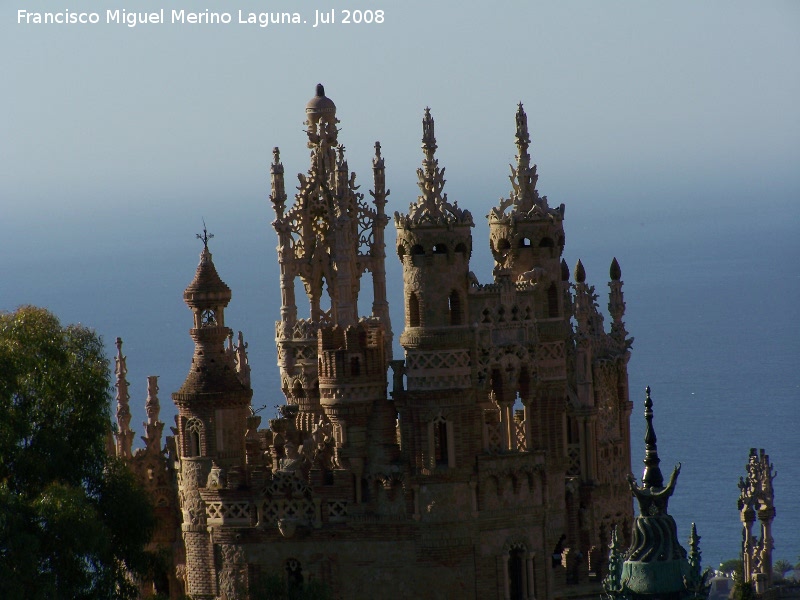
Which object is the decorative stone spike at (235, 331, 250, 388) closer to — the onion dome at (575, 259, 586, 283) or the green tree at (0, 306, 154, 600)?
the green tree at (0, 306, 154, 600)

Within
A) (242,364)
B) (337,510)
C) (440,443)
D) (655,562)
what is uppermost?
(242,364)

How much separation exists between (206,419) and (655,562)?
14.9 metres

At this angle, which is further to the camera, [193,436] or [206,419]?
[193,436]

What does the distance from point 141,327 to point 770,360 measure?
39.9 m

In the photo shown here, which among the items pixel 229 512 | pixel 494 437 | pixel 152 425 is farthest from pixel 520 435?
pixel 152 425

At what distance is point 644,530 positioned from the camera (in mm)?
40406

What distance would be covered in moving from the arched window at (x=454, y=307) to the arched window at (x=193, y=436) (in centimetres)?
540

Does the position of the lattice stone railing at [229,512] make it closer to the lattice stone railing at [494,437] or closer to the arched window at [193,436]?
the arched window at [193,436]

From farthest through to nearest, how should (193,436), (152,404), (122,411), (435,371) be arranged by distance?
(122,411)
(152,404)
(193,436)
(435,371)

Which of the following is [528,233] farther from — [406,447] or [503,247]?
[406,447]

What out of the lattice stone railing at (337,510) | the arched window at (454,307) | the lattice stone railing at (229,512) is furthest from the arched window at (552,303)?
the lattice stone railing at (229,512)

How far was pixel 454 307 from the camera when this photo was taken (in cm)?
5212

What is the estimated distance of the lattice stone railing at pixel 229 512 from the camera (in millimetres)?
52500

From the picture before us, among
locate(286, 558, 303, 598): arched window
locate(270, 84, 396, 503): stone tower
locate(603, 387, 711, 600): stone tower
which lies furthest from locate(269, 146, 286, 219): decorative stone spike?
locate(603, 387, 711, 600): stone tower
